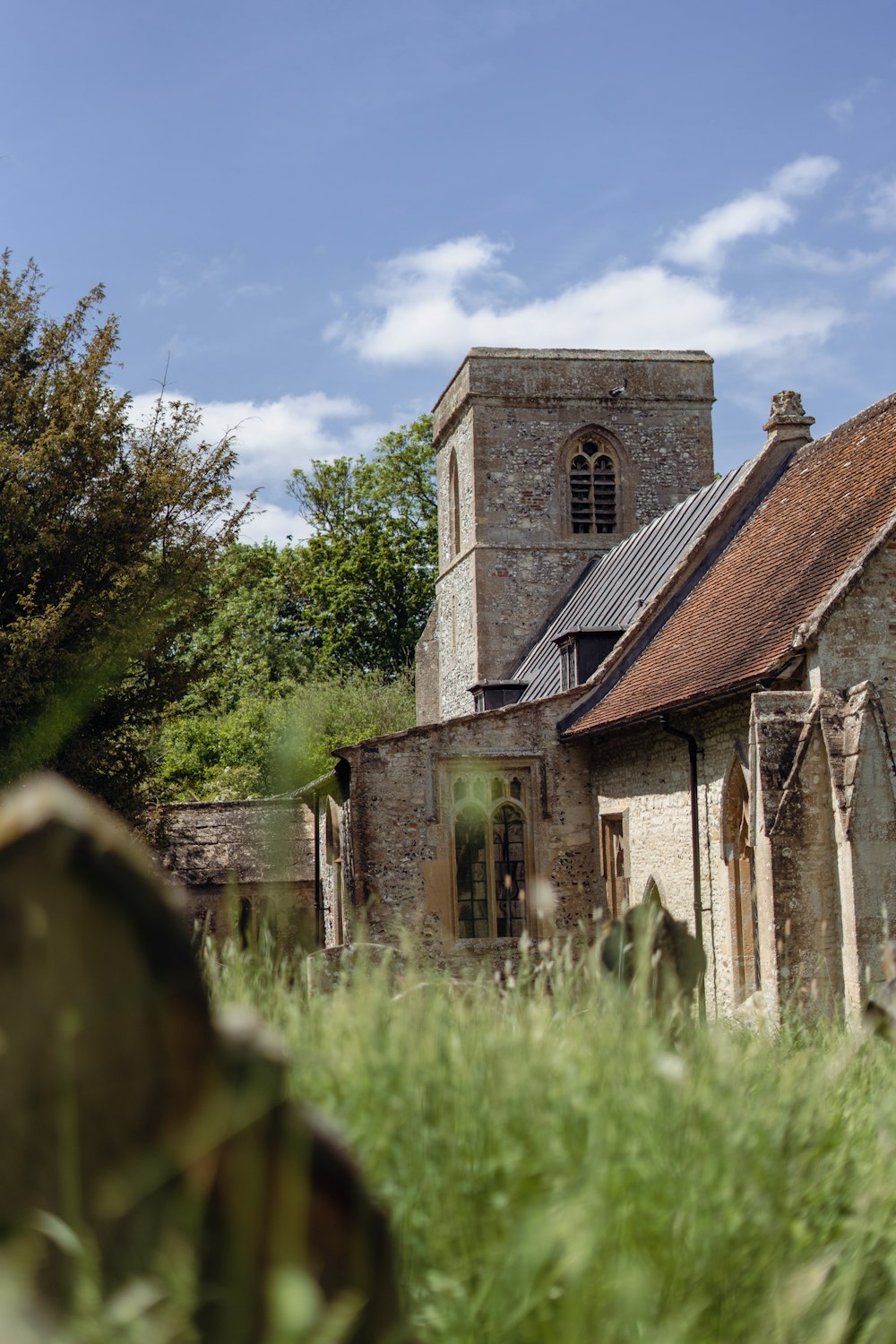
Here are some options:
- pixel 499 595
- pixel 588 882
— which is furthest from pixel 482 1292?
pixel 499 595

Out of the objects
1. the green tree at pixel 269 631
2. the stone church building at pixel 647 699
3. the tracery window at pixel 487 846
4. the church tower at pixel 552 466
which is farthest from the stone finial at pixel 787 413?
the green tree at pixel 269 631

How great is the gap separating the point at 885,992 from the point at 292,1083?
2838 millimetres

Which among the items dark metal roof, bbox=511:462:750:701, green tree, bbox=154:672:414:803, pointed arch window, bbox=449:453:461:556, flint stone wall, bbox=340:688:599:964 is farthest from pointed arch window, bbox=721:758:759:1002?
green tree, bbox=154:672:414:803

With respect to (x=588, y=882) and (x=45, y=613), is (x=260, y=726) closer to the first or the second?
(x=588, y=882)

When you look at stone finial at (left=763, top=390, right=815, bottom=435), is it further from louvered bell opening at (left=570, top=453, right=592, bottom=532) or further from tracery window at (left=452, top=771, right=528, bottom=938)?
louvered bell opening at (left=570, top=453, right=592, bottom=532)

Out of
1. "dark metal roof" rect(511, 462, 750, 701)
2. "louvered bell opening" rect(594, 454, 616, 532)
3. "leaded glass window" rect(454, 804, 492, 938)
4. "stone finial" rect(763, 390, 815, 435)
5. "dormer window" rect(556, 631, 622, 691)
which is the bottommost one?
"leaded glass window" rect(454, 804, 492, 938)

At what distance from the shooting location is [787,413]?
19.5m

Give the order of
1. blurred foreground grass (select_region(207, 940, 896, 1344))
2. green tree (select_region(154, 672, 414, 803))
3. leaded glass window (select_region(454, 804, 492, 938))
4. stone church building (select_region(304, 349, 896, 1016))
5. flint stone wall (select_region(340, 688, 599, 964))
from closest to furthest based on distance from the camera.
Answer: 1. blurred foreground grass (select_region(207, 940, 896, 1344))
2. stone church building (select_region(304, 349, 896, 1016))
3. flint stone wall (select_region(340, 688, 599, 964))
4. leaded glass window (select_region(454, 804, 492, 938))
5. green tree (select_region(154, 672, 414, 803))

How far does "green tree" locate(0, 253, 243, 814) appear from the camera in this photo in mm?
16031

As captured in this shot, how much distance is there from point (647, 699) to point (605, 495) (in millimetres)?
14183

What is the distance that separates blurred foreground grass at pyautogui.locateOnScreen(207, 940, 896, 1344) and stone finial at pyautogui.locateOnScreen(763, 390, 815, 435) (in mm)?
16403

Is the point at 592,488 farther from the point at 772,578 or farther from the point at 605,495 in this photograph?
the point at 772,578

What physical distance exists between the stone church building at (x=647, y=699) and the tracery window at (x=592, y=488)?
0.15 feet

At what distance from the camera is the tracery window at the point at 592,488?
2983cm
